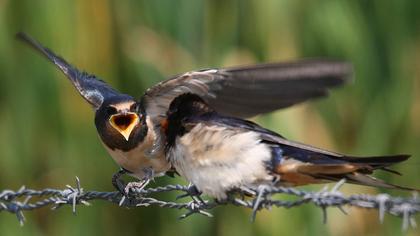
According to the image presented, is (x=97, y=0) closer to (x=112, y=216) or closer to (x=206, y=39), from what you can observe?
(x=206, y=39)

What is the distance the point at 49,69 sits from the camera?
5191 millimetres

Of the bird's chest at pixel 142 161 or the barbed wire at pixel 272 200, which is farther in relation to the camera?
the bird's chest at pixel 142 161

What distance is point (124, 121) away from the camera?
133 inches

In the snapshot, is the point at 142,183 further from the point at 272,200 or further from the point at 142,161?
the point at 272,200

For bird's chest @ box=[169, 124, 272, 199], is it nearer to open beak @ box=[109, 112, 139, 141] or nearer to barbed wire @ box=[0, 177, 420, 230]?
barbed wire @ box=[0, 177, 420, 230]

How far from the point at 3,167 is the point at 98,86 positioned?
158cm

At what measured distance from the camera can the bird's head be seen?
327cm

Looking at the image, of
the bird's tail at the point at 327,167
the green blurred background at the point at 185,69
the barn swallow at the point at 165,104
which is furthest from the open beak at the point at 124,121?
the green blurred background at the point at 185,69

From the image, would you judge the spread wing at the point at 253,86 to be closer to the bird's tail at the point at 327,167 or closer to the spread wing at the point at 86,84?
the bird's tail at the point at 327,167

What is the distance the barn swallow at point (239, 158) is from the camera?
104 inches

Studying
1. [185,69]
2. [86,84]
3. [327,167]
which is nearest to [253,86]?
[327,167]

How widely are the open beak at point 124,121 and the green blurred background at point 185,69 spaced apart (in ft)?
5.17

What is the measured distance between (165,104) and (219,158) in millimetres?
621

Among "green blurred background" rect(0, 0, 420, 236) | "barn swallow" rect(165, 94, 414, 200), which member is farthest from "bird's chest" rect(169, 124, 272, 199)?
"green blurred background" rect(0, 0, 420, 236)
